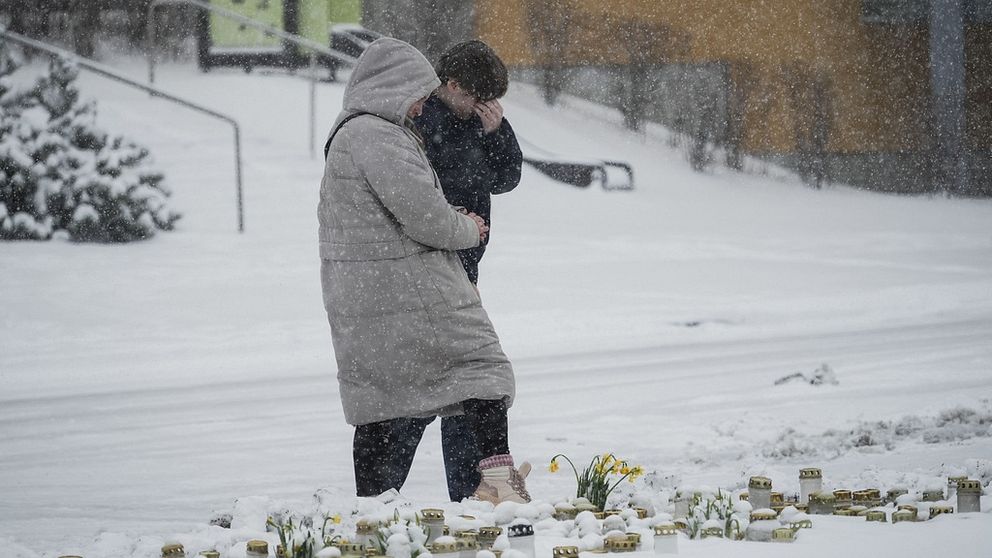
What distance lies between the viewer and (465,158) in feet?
13.2

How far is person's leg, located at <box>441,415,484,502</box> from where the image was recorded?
404 centimetres

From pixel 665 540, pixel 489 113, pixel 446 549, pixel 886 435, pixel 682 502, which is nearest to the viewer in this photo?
pixel 446 549

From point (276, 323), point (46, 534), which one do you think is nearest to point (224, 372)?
point (276, 323)

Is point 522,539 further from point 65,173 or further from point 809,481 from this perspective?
point 65,173

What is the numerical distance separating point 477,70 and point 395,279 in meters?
0.73

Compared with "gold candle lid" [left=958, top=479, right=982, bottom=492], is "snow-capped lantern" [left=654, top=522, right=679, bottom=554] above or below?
below

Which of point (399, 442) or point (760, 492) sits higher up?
point (399, 442)

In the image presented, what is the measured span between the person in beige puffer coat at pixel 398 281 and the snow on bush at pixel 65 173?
8.59 meters

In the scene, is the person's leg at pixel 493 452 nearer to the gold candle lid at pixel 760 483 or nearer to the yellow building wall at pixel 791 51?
the gold candle lid at pixel 760 483

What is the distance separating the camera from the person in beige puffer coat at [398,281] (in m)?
3.54

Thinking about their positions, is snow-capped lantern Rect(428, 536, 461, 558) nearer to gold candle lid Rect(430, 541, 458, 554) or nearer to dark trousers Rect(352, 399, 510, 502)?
Answer: gold candle lid Rect(430, 541, 458, 554)

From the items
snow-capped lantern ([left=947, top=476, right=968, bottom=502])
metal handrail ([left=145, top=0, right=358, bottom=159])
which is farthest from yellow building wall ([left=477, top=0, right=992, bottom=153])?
snow-capped lantern ([left=947, top=476, right=968, bottom=502])

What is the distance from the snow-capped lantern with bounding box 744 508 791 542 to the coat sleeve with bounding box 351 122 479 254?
112cm

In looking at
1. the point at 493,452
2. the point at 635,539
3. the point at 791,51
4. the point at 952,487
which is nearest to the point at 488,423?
the point at 493,452
